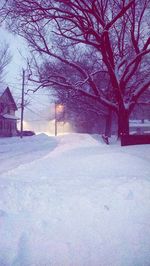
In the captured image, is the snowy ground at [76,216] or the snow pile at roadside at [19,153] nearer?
the snowy ground at [76,216]

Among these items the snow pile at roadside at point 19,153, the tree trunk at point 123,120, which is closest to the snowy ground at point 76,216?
the snow pile at roadside at point 19,153

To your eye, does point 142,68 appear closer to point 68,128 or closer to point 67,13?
point 67,13

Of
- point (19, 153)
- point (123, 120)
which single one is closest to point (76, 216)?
point (19, 153)

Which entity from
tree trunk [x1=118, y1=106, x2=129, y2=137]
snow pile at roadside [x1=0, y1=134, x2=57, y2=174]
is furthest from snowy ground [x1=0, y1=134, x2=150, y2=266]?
tree trunk [x1=118, y1=106, x2=129, y2=137]

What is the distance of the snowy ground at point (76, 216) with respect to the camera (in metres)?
4.83

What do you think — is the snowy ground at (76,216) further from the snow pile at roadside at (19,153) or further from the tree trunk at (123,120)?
the tree trunk at (123,120)

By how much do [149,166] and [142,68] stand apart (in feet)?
63.8

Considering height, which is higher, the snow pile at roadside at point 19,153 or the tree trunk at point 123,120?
the tree trunk at point 123,120

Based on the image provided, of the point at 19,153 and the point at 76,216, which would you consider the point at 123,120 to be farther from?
the point at 76,216

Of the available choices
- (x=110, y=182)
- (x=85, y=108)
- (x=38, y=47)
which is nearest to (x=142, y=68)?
(x=38, y=47)

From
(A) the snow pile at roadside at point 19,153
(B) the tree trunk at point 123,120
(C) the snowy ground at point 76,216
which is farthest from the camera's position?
(B) the tree trunk at point 123,120

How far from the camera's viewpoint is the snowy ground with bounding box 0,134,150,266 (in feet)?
15.9

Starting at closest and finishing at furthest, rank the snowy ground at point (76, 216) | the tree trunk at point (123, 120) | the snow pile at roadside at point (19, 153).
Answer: the snowy ground at point (76, 216)
the snow pile at roadside at point (19, 153)
the tree trunk at point (123, 120)

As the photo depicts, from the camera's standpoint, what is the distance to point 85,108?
42.2 meters
